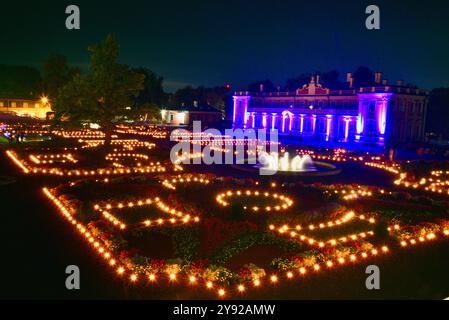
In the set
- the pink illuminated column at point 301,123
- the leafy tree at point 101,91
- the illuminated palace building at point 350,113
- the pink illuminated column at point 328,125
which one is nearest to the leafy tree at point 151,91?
the illuminated palace building at point 350,113

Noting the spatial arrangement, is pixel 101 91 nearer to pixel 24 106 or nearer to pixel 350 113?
pixel 350 113

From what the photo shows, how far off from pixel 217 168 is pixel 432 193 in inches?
541

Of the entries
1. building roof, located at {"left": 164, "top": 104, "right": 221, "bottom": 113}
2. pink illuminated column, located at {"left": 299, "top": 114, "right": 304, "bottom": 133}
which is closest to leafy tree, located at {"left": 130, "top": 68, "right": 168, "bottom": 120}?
building roof, located at {"left": 164, "top": 104, "right": 221, "bottom": 113}

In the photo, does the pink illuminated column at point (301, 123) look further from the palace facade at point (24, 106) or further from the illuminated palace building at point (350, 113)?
the palace facade at point (24, 106)

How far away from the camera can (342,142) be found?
5434 cm

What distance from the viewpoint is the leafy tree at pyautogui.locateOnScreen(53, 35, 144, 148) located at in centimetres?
3316

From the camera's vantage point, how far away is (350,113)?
55531mm

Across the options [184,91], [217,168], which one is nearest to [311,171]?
[217,168]

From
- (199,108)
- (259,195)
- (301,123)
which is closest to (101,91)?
(259,195)

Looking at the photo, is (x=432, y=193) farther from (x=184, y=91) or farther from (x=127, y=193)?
(x=184, y=91)

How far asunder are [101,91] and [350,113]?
1395 inches

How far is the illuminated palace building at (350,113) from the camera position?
51781 mm

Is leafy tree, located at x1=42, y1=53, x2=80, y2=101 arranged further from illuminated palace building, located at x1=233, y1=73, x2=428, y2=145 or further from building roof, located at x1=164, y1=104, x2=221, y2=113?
illuminated palace building, located at x1=233, y1=73, x2=428, y2=145

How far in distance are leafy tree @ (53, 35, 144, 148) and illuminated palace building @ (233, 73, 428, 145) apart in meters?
Answer: 32.0
